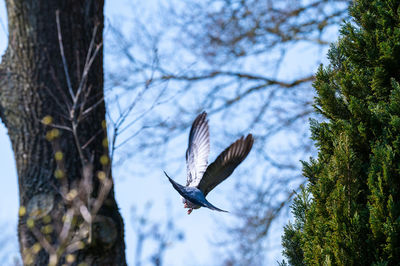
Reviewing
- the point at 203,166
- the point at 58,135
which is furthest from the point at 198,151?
the point at 58,135

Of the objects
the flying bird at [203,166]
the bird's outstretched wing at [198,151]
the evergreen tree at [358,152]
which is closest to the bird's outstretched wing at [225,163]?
the flying bird at [203,166]

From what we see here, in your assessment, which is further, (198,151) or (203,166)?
(198,151)

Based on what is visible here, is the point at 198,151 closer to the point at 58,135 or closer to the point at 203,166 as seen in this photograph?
the point at 203,166

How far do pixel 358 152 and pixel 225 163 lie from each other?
0.94m

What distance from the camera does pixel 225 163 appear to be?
3.13m

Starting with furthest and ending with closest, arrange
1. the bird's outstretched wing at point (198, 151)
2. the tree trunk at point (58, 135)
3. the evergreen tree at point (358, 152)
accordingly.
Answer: the bird's outstretched wing at point (198, 151) < the evergreen tree at point (358, 152) < the tree trunk at point (58, 135)

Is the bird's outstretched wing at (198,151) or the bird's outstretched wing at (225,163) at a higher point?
the bird's outstretched wing at (198,151)

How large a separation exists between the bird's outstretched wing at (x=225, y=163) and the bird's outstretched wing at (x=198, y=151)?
0.11m

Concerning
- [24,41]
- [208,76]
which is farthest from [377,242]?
[208,76]

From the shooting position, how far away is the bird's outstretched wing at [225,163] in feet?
10.1

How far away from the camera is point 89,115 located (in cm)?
312

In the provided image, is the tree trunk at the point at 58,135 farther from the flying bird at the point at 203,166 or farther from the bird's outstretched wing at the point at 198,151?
the bird's outstretched wing at the point at 198,151

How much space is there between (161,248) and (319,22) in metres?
6.73

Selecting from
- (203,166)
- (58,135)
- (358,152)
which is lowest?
(358,152)
